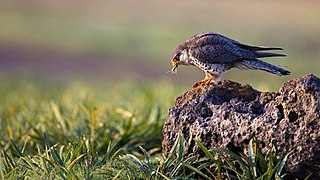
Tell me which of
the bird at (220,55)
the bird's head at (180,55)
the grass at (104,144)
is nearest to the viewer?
the grass at (104,144)

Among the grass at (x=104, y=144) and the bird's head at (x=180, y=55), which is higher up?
the bird's head at (x=180, y=55)

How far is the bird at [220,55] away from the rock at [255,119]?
0.43 metres

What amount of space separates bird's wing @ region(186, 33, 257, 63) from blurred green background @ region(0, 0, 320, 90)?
1048 centimetres

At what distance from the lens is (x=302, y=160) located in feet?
15.6

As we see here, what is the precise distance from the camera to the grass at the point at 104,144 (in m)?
4.94

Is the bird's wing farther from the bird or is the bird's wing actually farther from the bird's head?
the bird's head

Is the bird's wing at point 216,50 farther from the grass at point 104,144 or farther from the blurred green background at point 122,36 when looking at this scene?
the blurred green background at point 122,36

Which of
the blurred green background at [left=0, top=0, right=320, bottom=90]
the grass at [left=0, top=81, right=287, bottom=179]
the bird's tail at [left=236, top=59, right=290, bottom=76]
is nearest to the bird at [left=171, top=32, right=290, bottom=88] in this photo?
the bird's tail at [left=236, top=59, right=290, bottom=76]

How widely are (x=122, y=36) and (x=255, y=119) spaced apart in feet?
70.7

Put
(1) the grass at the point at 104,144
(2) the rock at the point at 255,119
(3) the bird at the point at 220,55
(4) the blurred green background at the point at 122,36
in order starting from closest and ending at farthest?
(2) the rock at the point at 255,119
(1) the grass at the point at 104,144
(3) the bird at the point at 220,55
(4) the blurred green background at the point at 122,36

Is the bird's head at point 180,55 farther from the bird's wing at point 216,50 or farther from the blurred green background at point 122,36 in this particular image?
the blurred green background at point 122,36

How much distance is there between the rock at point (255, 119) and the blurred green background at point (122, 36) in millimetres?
11123

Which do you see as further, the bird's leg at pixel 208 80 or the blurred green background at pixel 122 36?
the blurred green background at pixel 122 36

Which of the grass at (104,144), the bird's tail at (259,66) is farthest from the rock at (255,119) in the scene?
the bird's tail at (259,66)
